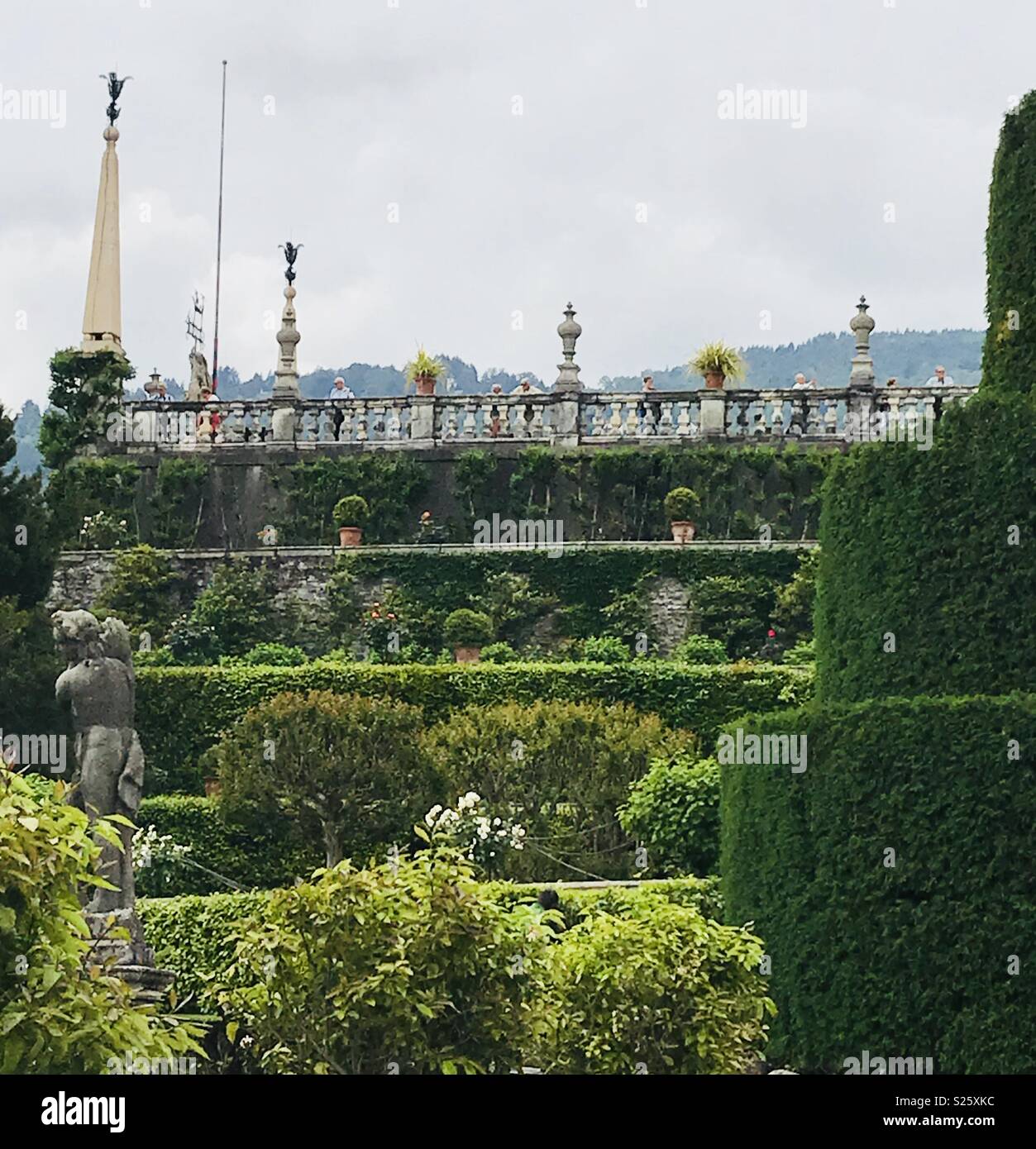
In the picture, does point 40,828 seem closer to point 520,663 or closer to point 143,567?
point 520,663

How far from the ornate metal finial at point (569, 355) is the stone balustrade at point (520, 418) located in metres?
0.27

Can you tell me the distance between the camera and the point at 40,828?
13797 mm

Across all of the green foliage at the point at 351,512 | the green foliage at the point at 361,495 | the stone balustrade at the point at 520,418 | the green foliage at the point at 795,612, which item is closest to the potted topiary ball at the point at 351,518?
the green foliage at the point at 351,512

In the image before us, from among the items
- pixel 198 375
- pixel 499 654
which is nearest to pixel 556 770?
pixel 499 654

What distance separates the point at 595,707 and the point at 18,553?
25.1 ft

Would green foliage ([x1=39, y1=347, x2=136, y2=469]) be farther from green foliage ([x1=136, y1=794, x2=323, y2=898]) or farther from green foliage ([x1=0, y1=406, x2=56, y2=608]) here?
green foliage ([x1=136, y1=794, x2=323, y2=898])

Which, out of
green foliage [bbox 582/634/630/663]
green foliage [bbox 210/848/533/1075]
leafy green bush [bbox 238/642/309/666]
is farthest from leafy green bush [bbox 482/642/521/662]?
green foliage [bbox 210/848/533/1075]

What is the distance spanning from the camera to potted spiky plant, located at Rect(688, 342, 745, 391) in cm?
4006

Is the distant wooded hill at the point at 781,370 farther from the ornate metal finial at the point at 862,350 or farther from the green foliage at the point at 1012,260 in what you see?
the green foliage at the point at 1012,260

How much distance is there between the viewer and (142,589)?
120ft

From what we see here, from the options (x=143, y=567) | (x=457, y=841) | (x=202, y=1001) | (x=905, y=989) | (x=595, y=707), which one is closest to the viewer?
(x=905, y=989)

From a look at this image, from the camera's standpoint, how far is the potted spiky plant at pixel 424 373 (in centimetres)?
4103

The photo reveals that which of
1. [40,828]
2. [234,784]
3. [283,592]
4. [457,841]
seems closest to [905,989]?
[40,828]

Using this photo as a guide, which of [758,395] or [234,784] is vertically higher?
[758,395]
